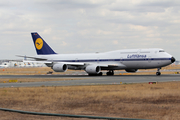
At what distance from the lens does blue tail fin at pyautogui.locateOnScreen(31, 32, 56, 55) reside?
59812 mm

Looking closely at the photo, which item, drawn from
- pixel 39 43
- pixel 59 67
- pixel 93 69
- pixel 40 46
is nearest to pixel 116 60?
pixel 93 69

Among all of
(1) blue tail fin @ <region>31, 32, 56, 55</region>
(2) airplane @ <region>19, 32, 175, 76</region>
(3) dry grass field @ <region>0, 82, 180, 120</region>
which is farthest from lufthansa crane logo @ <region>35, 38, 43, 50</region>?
(3) dry grass field @ <region>0, 82, 180, 120</region>

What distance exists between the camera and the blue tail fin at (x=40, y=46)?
5981 cm

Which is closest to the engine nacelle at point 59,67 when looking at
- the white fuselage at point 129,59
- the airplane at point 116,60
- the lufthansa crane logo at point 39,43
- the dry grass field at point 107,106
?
the airplane at point 116,60

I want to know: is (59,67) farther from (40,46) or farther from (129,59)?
(129,59)

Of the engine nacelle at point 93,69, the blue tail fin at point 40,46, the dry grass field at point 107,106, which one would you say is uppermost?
the blue tail fin at point 40,46

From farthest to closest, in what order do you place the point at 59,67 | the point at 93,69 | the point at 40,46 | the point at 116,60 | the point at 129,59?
the point at 40,46 → the point at 116,60 → the point at 59,67 → the point at 93,69 → the point at 129,59

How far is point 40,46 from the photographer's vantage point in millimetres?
59938

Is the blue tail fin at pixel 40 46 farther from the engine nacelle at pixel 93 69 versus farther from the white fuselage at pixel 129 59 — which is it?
the engine nacelle at pixel 93 69

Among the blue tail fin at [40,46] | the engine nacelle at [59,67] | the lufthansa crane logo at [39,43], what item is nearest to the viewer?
the engine nacelle at [59,67]

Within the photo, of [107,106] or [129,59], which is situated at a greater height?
[129,59]

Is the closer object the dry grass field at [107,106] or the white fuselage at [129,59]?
the dry grass field at [107,106]

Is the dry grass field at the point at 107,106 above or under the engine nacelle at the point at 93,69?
→ under

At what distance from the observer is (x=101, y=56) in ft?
173
